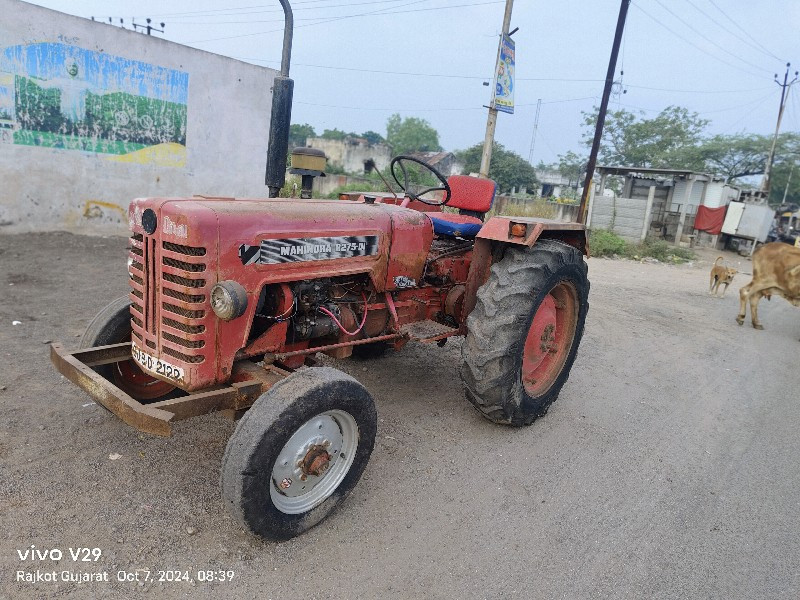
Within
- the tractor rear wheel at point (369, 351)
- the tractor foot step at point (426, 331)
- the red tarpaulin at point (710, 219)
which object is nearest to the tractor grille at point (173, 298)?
the tractor foot step at point (426, 331)

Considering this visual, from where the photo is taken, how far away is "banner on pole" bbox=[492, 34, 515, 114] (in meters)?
12.5

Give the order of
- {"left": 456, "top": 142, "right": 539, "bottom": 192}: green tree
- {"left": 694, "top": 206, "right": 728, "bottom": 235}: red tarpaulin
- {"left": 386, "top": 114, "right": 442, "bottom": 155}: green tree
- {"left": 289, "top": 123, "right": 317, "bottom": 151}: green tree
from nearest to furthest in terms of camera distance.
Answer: {"left": 694, "top": 206, "right": 728, "bottom": 235}: red tarpaulin, {"left": 456, "top": 142, "right": 539, "bottom": 192}: green tree, {"left": 289, "top": 123, "right": 317, "bottom": 151}: green tree, {"left": 386, "top": 114, "right": 442, "bottom": 155}: green tree

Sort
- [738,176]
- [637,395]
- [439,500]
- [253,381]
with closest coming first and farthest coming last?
[253,381], [439,500], [637,395], [738,176]

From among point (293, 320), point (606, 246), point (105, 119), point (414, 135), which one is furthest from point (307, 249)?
point (414, 135)

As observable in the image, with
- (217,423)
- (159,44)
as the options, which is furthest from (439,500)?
(159,44)

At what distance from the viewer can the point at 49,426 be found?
324cm

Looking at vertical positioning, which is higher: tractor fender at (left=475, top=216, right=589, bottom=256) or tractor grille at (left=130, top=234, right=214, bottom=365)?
tractor fender at (left=475, top=216, right=589, bottom=256)

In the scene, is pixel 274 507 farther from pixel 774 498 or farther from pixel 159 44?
pixel 159 44

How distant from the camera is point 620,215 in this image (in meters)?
19.2

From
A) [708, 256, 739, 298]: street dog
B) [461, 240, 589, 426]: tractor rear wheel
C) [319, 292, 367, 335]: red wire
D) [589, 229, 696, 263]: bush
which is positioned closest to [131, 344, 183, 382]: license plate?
[319, 292, 367, 335]: red wire

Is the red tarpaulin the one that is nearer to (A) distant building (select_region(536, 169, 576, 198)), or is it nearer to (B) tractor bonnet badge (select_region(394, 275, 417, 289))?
(A) distant building (select_region(536, 169, 576, 198))

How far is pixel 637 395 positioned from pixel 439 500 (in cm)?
265

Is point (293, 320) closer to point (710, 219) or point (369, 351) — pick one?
point (369, 351)

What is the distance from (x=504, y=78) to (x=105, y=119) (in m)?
8.31
